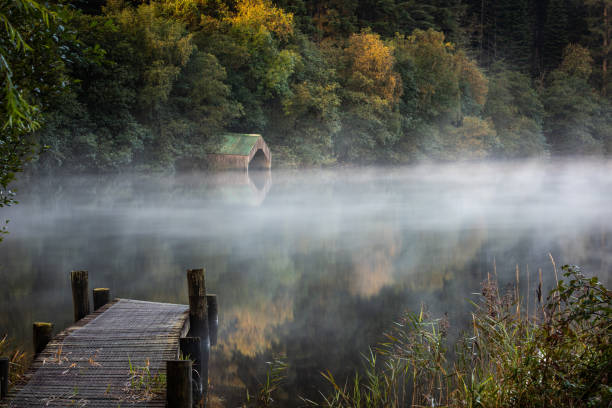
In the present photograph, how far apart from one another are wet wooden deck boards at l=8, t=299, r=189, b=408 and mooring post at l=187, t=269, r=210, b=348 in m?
0.11

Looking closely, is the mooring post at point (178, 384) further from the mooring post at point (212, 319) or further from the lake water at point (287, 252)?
the mooring post at point (212, 319)

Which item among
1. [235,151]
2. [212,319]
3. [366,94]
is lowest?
[212,319]

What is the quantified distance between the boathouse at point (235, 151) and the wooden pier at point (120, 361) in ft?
75.9

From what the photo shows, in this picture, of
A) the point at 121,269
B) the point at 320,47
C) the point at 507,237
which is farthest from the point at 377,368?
the point at 320,47

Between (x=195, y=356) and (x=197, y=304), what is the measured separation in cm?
94

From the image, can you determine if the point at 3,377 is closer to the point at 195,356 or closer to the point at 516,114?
the point at 195,356

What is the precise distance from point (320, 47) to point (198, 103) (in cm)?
1450

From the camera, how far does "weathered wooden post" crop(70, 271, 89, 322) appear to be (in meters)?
6.09

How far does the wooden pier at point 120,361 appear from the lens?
427 cm

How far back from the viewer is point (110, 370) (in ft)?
15.6

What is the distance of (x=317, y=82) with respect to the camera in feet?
118

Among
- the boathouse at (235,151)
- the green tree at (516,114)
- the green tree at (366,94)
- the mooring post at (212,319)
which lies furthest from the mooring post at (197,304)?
the green tree at (516,114)

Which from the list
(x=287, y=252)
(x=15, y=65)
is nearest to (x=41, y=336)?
(x=15, y=65)

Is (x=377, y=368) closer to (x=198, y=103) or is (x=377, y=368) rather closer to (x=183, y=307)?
(x=183, y=307)
